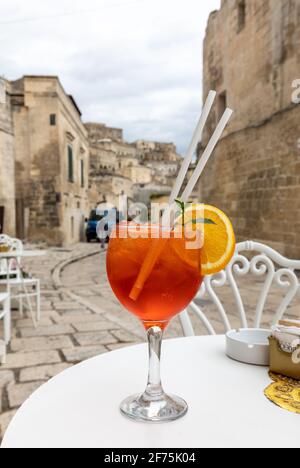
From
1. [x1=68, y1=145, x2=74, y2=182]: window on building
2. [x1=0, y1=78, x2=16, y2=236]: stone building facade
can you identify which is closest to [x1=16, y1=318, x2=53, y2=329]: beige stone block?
[x1=0, y1=78, x2=16, y2=236]: stone building facade

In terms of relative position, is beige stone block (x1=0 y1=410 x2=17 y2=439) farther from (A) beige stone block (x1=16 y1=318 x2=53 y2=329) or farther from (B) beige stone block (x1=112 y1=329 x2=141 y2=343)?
(A) beige stone block (x1=16 y1=318 x2=53 y2=329)

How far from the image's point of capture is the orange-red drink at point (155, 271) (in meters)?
0.75

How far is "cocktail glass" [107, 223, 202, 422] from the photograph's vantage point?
2.45 feet

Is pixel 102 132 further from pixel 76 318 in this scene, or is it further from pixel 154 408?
pixel 154 408

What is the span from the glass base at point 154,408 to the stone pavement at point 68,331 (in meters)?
1.61

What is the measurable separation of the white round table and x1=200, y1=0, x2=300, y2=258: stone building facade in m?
7.24

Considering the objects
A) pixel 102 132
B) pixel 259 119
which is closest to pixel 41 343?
pixel 259 119

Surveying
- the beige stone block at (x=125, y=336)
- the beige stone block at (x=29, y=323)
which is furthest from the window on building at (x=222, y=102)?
the beige stone block at (x=125, y=336)

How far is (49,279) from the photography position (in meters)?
7.12

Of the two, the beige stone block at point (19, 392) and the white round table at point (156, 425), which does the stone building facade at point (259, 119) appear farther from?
the white round table at point (156, 425)

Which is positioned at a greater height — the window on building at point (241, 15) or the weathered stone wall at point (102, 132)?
the weathered stone wall at point (102, 132)

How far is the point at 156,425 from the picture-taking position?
710mm
